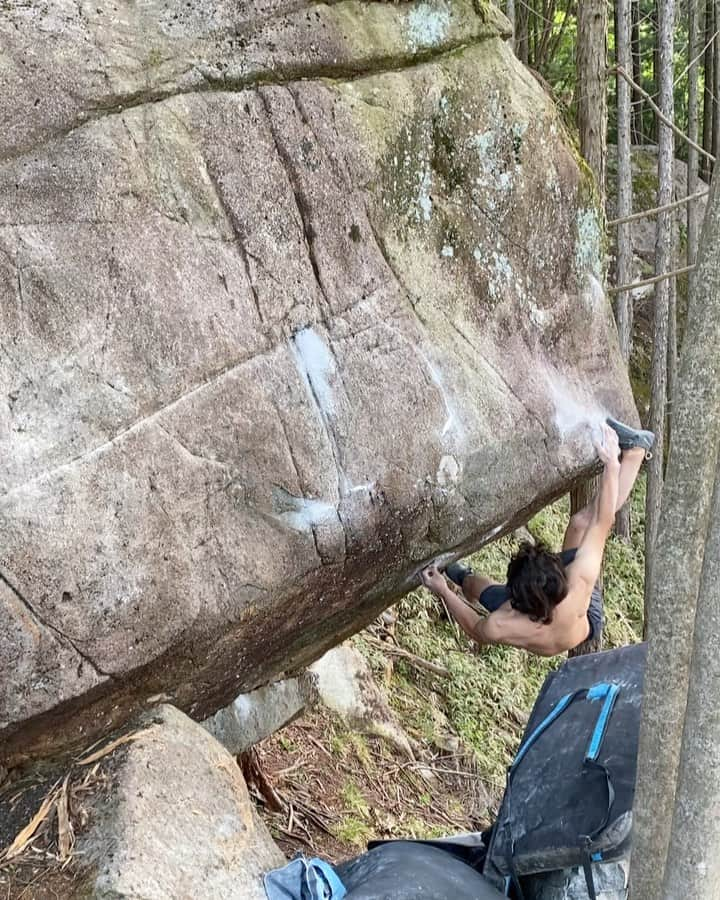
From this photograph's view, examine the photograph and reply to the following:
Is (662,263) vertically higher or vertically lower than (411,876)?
lower

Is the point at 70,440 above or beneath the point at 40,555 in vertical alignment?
above

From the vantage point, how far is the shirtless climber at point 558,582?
497cm

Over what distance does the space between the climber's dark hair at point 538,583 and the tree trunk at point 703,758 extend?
8.14 ft

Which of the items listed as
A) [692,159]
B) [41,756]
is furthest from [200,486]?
[692,159]

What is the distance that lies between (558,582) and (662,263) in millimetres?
7465

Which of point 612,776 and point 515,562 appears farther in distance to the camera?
point 515,562

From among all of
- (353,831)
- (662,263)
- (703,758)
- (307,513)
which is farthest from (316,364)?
(662,263)

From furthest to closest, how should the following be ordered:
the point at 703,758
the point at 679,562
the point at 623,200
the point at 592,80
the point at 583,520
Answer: the point at 623,200 → the point at 592,80 → the point at 583,520 → the point at 679,562 → the point at 703,758

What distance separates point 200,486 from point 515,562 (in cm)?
205

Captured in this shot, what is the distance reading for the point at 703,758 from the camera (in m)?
2.42

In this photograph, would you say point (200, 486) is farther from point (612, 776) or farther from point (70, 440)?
point (612, 776)

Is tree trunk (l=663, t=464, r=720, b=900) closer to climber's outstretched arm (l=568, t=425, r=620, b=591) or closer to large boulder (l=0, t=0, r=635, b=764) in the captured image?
large boulder (l=0, t=0, r=635, b=764)

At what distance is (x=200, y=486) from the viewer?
3789 millimetres

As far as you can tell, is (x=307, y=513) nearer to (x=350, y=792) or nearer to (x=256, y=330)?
(x=256, y=330)
